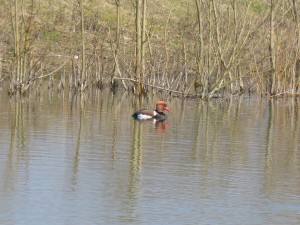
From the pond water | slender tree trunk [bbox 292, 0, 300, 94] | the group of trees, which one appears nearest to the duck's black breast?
the pond water

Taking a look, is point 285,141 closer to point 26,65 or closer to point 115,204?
point 115,204

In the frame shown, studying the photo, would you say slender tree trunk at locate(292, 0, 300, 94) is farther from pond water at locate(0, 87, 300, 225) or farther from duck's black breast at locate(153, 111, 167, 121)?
duck's black breast at locate(153, 111, 167, 121)

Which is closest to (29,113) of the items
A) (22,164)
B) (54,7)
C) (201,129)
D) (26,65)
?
(201,129)

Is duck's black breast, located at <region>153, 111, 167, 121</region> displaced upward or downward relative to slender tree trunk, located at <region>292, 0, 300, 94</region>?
downward

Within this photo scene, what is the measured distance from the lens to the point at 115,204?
11492 mm

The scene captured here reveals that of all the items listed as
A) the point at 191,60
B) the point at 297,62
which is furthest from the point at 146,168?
the point at 191,60

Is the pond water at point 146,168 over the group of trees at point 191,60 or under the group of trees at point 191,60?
under

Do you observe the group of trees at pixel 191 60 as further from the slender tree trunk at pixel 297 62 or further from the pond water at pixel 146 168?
the pond water at pixel 146 168

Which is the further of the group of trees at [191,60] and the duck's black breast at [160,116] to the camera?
the group of trees at [191,60]

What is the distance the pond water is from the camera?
1116cm

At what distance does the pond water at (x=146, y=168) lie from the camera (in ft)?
36.6

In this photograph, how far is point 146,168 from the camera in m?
14.3

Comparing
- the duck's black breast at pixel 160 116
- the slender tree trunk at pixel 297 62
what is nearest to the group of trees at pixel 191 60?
the slender tree trunk at pixel 297 62

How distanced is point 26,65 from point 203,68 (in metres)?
5.31
